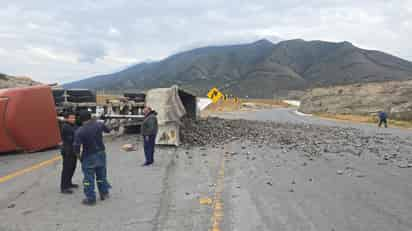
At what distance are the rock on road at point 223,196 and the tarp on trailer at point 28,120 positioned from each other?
560 mm

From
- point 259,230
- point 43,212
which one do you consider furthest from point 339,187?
point 43,212

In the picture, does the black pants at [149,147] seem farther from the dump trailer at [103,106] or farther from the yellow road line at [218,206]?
the dump trailer at [103,106]

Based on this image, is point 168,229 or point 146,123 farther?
point 146,123

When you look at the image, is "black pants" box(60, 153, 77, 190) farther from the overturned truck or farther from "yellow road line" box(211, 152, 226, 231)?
the overturned truck

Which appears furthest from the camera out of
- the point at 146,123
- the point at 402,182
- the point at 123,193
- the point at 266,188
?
the point at 146,123

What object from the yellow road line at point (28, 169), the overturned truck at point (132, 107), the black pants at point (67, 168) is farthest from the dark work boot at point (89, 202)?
the overturned truck at point (132, 107)

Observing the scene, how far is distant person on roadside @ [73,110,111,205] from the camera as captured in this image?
601cm

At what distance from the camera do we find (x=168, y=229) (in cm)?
484

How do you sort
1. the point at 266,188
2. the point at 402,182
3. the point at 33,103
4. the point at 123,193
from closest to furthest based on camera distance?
the point at 123,193, the point at 266,188, the point at 402,182, the point at 33,103

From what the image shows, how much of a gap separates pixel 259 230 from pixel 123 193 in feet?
10.0

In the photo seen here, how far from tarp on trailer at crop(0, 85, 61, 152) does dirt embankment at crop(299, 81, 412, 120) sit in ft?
111

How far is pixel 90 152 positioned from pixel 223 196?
2.56m

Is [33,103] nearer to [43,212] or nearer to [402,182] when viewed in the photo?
[43,212]

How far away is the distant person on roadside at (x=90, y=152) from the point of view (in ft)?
19.7
